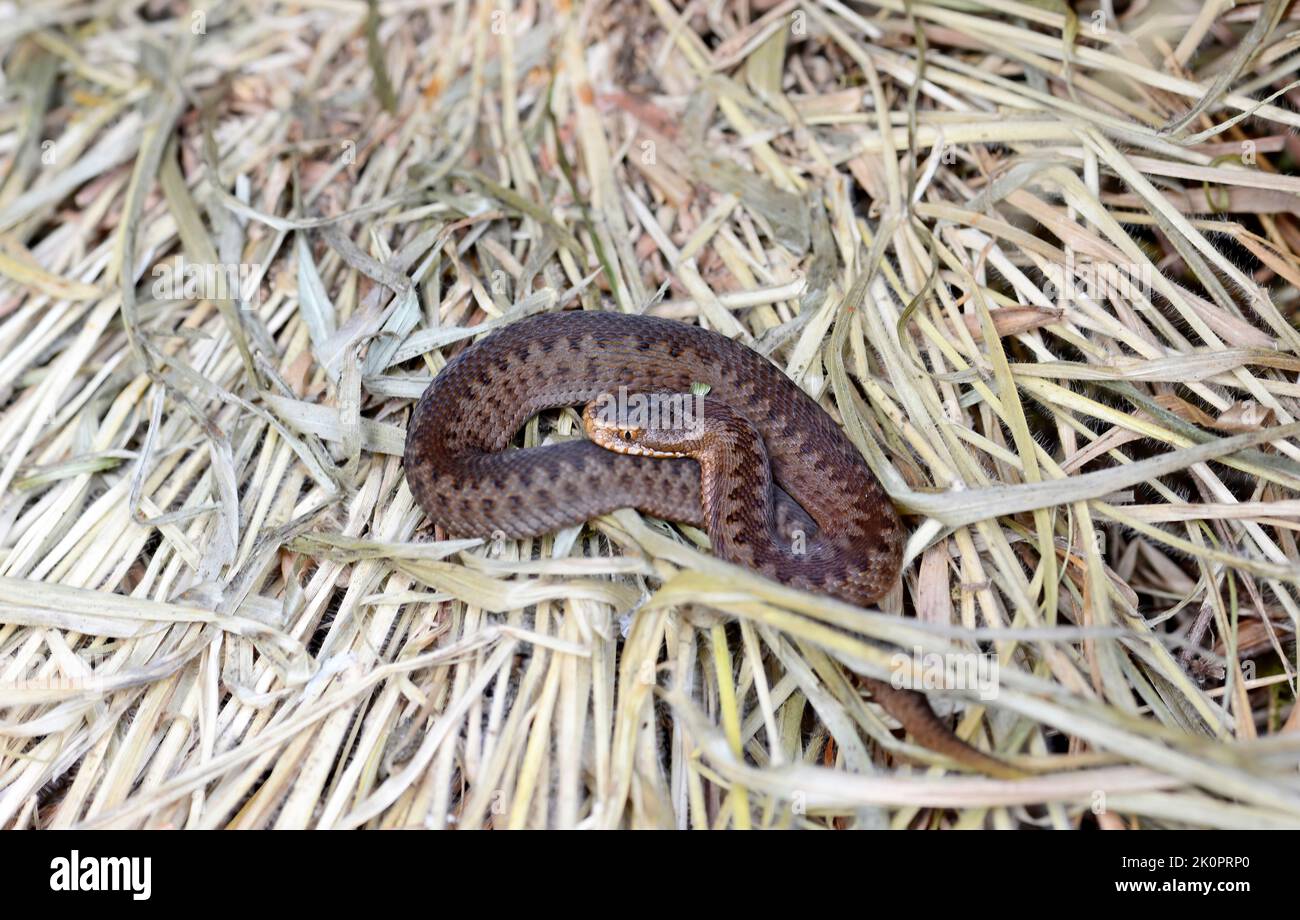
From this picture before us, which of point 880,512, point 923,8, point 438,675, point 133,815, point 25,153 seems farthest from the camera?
point 25,153

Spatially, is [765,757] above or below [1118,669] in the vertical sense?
below

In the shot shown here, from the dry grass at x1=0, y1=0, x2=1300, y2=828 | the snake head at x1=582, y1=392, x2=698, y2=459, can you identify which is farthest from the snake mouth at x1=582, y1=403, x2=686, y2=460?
the dry grass at x1=0, y1=0, x2=1300, y2=828

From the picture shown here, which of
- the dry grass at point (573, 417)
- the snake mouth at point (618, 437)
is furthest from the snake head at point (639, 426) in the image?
the dry grass at point (573, 417)

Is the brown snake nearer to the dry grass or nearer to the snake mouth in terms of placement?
the snake mouth

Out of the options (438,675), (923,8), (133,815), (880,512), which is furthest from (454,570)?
(923,8)

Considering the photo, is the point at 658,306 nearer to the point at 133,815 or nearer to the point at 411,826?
the point at 411,826

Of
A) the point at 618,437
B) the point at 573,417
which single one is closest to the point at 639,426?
the point at 618,437

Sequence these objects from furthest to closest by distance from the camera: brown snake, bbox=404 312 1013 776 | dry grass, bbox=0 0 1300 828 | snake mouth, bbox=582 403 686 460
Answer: snake mouth, bbox=582 403 686 460 < brown snake, bbox=404 312 1013 776 < dry grass, bbox=0 0 1300 828
